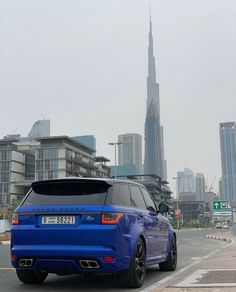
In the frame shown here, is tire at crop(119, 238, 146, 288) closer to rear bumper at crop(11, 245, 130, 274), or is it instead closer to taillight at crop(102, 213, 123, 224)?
rear bumper at crop(11, 245, 130, 274)

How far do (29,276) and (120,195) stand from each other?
205cm

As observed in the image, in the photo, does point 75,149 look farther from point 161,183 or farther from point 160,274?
point 160,274

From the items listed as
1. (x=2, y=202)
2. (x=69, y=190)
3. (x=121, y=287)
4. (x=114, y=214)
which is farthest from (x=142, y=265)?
(x=2, y=202)

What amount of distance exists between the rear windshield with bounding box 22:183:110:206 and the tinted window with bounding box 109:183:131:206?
141 millimetres

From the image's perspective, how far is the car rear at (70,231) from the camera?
24.1 ft

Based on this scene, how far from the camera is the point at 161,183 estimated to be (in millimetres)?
181375

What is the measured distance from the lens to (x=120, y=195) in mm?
8055

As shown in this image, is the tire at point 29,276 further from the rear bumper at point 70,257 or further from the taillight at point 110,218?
the taillight at point 110,218

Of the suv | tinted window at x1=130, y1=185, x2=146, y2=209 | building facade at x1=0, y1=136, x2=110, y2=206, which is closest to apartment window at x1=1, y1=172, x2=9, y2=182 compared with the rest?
building facade at x1=0, y1=136, x2=110, y2=206

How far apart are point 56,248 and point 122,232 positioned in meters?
0.99

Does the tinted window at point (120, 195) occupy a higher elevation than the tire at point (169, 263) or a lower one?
higher

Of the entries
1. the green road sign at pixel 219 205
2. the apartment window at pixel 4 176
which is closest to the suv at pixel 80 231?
the green road sign at pixel 219 205

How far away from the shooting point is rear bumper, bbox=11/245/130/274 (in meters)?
7.29

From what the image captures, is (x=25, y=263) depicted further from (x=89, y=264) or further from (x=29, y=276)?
(x=89, y=264)
